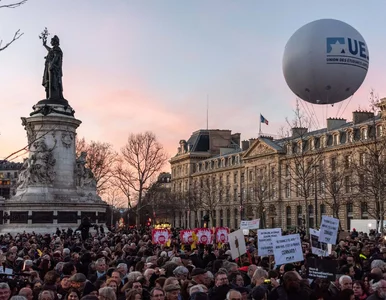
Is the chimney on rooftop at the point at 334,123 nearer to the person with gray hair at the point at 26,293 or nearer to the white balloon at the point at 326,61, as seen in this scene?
the white balloon at the point at 326,61

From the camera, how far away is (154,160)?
75.2 m

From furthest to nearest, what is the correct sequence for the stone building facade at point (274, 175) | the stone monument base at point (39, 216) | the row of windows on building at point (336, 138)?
the row of windows on building at point (336, 138) < the stone building facade at point (274, 175) < the stone monument base at point (39, 216)

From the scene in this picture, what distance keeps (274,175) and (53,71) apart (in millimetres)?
54377

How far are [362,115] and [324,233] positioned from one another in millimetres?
63657

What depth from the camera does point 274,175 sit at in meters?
92.9

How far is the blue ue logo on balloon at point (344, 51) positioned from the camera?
27.7 meters

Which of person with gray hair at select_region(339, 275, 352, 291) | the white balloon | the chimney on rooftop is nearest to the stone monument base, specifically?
the white balloon

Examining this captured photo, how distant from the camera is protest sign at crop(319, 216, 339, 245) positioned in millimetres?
15070

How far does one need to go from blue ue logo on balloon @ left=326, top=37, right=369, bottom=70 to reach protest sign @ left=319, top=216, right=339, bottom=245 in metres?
14.0

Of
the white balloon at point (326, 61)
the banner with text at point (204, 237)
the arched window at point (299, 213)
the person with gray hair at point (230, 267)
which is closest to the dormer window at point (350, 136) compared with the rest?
the arched window at point (299, 213)

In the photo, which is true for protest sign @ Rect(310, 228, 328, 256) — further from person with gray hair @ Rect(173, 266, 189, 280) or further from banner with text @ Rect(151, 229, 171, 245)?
banner with text @ Rect(151, 229, 171, 245)

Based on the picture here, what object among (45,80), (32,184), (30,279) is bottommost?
(30,279)

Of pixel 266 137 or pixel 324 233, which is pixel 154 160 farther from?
pixel 324 233

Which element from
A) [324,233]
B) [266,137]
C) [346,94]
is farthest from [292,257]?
[266,137]
